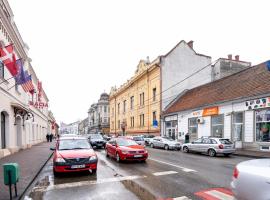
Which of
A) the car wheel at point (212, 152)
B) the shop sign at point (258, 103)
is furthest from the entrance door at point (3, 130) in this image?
the shop sign at point (258, 103)

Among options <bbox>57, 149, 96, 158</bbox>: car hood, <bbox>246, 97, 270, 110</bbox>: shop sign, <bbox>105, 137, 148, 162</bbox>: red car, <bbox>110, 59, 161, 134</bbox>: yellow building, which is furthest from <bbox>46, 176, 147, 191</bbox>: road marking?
<bbox>110, 59, 161, 134</bbox>: yellow building

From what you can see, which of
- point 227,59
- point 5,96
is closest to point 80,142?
point 5,96

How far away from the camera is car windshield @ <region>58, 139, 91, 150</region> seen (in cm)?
1037

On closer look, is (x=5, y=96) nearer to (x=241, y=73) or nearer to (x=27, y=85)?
(x=27, y=85)

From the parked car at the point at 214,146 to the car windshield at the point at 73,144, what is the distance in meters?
9.87

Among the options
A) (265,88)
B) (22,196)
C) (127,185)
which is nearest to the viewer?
(22,196)

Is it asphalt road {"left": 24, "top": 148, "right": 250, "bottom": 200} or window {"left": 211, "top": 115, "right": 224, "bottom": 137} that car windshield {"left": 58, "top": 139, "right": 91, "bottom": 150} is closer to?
asphalt road {"left": 24, "top": 148, "right": 250, "bottom": 200}

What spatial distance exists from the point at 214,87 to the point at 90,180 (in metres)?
22.1

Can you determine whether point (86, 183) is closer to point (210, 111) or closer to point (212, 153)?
point (212, 153)

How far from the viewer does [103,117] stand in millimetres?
81000

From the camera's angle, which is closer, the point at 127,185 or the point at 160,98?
the point at 127,185

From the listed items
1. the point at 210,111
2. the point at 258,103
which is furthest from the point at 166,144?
the point at 258,103

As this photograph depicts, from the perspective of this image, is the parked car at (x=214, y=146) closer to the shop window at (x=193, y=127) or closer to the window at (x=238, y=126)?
the window at (x=238, y=126)

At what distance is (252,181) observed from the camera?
3.91m
